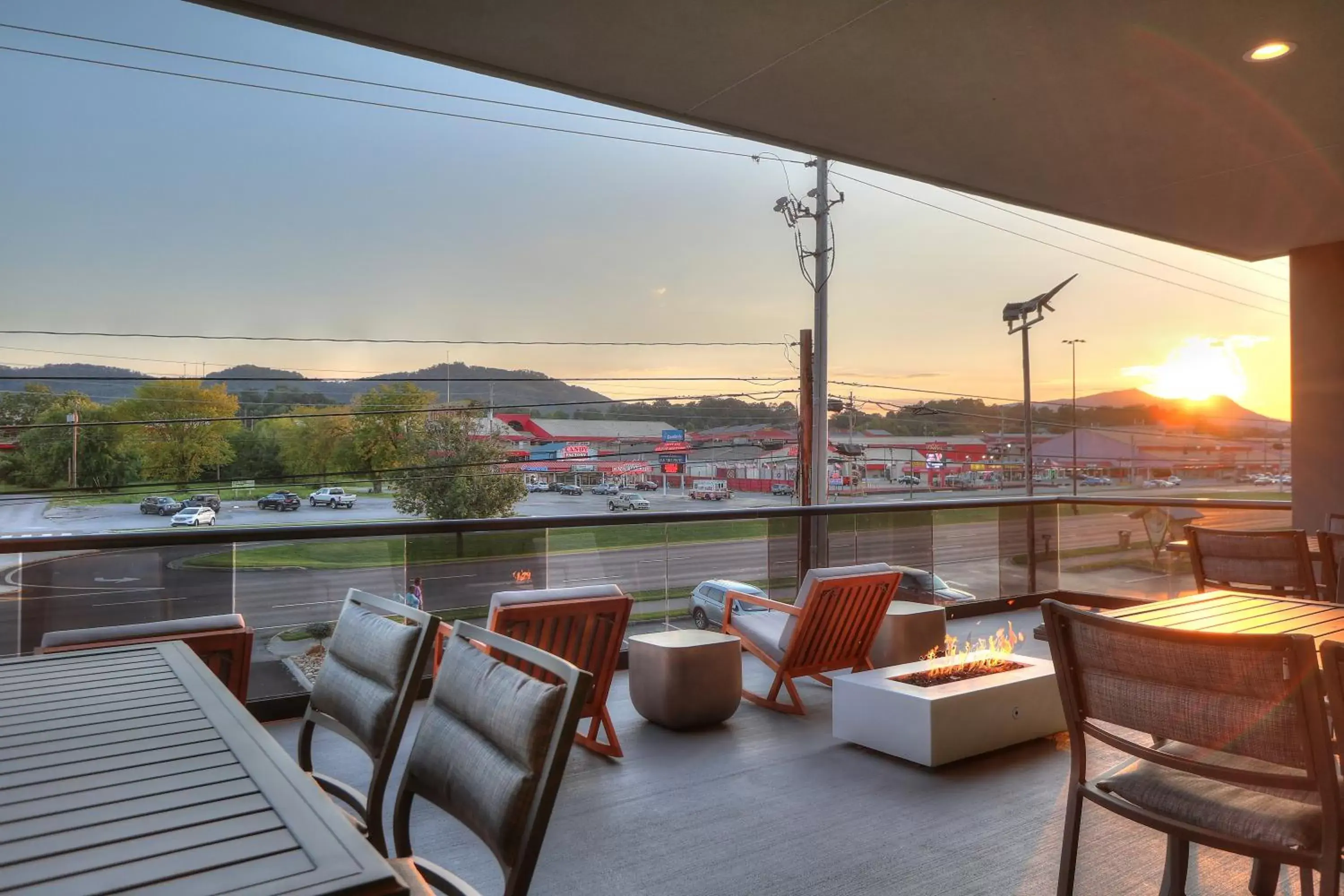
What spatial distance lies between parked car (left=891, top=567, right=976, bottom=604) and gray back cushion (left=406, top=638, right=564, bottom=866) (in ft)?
17.1

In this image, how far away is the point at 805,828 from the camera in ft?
10.2

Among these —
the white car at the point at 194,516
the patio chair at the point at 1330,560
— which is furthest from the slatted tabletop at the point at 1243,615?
the white car at the point at 194,516

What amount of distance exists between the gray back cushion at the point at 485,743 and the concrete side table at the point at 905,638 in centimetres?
402

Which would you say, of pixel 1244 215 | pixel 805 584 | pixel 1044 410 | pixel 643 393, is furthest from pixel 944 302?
pixel 805 584

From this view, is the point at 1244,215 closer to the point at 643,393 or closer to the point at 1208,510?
the point at 1208,510

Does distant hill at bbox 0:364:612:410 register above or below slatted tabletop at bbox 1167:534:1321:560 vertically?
above

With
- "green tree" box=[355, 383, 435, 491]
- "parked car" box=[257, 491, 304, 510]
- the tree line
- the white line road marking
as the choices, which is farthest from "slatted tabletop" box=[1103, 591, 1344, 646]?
"parked car" box=[257, 491, 304, 510]

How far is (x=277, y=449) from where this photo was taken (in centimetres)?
2395

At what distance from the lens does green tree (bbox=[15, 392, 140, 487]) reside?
20.8m

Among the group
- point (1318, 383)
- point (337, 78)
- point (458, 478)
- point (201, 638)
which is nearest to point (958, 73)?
point (201, 638)

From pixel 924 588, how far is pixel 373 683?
17.9 feet

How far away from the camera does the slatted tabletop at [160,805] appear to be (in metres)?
1.02

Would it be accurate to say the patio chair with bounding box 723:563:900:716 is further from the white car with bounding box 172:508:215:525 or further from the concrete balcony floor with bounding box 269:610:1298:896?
the white car with bounding box 172:508:215:525

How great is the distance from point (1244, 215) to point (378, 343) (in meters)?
23.7
